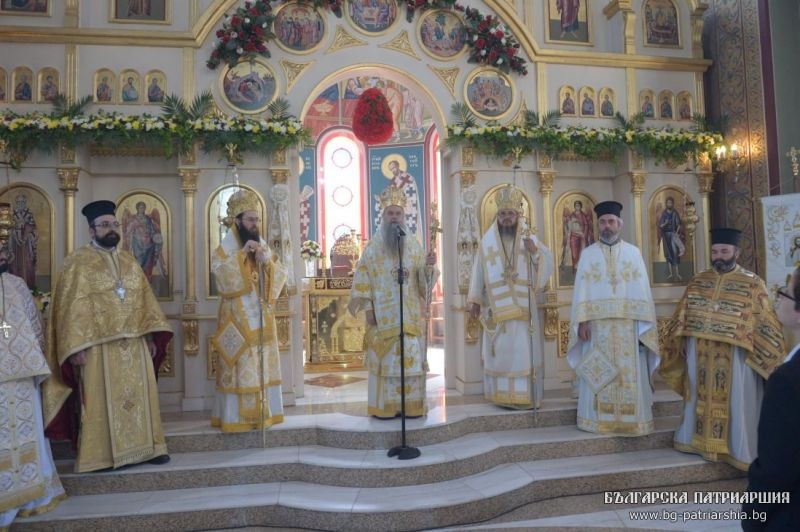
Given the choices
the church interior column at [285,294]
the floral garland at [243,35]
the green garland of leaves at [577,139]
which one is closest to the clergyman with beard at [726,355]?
the green garland of leaves at [577,139]

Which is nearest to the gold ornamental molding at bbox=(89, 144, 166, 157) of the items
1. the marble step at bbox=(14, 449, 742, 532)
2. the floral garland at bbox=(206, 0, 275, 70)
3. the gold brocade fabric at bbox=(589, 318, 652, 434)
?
the floral garland at bbox=(206, 0, 275, 70)

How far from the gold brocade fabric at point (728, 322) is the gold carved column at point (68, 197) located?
7.26m

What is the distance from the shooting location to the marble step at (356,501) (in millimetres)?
4684

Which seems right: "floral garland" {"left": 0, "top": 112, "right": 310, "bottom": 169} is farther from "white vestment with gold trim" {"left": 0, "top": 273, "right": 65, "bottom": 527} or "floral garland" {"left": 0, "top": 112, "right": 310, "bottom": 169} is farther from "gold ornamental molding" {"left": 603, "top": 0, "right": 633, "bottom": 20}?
"gold ornamental molding" {"left": 603, "top": 0, "right": 633, "bottom": 20}

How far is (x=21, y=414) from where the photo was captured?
470 centimetres

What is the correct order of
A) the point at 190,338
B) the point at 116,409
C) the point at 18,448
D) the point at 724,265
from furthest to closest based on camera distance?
the point at 190,338
the point at 724,265
the point at 116,409
the point at 18,448

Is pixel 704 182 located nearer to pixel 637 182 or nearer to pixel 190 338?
pixel 637 182

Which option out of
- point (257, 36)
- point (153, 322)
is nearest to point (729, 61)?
point (257, 36)

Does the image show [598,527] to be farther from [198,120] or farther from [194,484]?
[198,120]

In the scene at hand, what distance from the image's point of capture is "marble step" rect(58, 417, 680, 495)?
5.22m

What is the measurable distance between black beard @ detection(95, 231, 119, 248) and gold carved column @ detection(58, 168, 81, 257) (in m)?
1.94

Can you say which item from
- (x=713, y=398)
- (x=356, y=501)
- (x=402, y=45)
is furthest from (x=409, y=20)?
(x=356, y=501)

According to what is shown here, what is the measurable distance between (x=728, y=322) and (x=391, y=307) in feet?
11.5

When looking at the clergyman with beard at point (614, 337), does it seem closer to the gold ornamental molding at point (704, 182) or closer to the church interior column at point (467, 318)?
the church interior column at point (467, 318)
